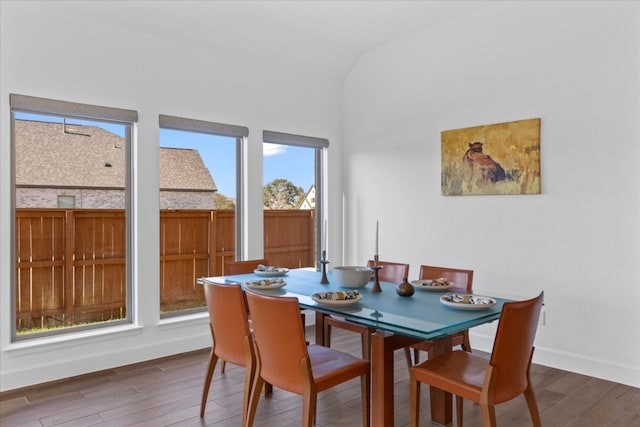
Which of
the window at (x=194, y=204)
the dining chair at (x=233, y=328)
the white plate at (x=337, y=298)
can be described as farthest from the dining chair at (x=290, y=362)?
the window at (x=194, y=204)

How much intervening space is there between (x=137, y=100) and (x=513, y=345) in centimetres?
329

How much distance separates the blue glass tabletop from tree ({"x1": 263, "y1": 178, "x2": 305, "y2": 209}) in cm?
190

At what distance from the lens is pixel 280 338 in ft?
6.89

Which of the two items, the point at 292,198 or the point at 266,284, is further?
the point at 292,198

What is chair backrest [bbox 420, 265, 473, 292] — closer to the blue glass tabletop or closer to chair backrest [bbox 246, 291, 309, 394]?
the blue glass tabletop

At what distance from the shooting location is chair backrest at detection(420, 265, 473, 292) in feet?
9.74

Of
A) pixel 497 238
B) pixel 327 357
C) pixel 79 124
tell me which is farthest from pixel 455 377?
pixel 79 124

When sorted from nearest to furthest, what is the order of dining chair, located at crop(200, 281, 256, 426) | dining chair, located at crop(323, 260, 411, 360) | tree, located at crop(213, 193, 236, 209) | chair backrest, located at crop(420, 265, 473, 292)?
dining chair, located at crop(200, 281, 256, 426)
chair backrest, located at crop(420, 265, 473, 292)
dining chair, located at crop(323, 260, 411, 360)
tree, located at crop(213, 193, 236, 209)

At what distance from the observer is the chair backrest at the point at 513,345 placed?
1.91m

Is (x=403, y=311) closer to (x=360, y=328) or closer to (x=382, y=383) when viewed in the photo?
(x=382, y=383)

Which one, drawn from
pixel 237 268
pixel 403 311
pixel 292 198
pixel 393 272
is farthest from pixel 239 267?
pixel 403 311

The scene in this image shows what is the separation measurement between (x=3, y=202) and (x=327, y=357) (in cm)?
249

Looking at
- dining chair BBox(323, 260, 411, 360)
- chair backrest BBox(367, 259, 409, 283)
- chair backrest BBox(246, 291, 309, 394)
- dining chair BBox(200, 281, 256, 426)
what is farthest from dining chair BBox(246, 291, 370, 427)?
chair backrest BBox(367, 259, 409, 283)

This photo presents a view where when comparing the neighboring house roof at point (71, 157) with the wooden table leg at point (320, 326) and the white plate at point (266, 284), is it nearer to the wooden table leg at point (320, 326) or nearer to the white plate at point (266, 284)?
the white plate at point (266, 284)
